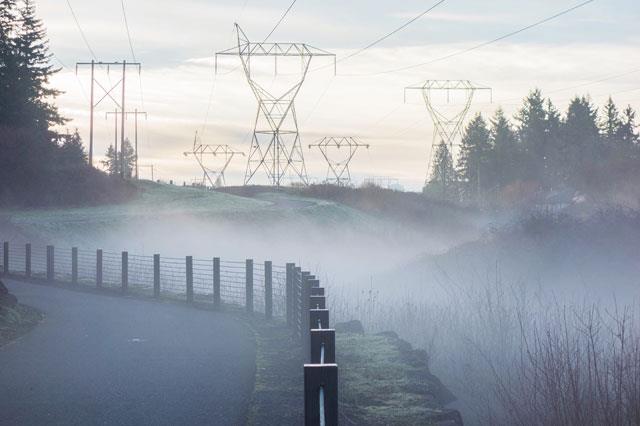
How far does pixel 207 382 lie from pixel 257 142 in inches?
2172

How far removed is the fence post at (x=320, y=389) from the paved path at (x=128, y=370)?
322cm

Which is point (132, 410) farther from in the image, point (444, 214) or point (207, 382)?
point (444, 214)

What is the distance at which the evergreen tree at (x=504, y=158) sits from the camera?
125 meters

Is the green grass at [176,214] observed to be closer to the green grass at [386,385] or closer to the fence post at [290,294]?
the fence post at [290,294]

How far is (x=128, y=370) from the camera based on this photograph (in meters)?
13.5

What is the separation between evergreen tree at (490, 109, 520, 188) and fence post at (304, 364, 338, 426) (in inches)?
4720

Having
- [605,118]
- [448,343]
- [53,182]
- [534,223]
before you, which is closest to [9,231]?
[53,182]

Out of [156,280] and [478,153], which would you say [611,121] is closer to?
[478,153]

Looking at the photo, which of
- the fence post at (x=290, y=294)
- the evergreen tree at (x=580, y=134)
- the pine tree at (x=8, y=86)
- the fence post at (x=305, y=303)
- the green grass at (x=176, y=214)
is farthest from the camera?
the evergreen tree at (x=580, y=134)

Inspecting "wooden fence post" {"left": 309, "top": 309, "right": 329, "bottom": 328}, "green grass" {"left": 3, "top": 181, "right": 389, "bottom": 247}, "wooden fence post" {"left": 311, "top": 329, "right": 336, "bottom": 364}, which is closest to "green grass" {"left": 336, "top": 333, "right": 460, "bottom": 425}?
"wooden fence post" {"left": 309, "top": 309, "right": 329, "bottom": 328}

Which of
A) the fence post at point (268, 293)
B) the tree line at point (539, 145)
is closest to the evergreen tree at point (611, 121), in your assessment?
the tree line at point (539, 145)

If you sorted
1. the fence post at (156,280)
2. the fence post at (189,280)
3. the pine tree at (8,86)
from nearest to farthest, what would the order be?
the fence post at (189,280), the fence post at (156,280), the pine tree at (8,86)

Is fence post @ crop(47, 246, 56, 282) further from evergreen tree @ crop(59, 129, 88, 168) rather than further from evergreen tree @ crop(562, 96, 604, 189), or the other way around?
evergreen tree @ crop(562, 96, 604, 189)

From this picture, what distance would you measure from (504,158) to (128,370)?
115m
